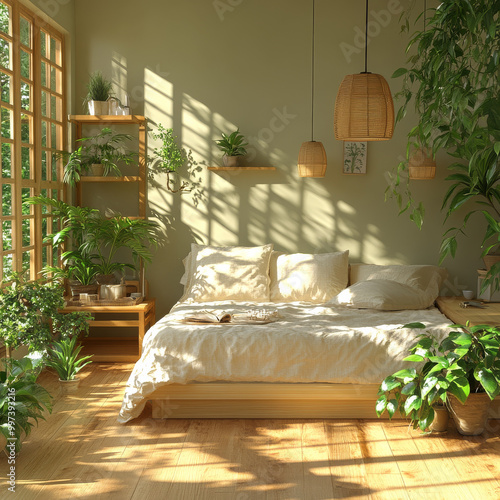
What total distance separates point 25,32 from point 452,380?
4062 mm

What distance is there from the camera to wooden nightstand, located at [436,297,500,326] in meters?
4.52

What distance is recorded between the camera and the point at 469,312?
4844 mm

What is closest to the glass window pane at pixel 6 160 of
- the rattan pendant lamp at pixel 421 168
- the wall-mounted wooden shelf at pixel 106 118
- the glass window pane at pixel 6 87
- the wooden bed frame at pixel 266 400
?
the glass window pane at pixel 6 87

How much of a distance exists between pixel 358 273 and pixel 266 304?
36.8 inches

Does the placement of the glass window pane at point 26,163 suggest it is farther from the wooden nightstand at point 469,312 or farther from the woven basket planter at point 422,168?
the wooden nightstand at point 469,312

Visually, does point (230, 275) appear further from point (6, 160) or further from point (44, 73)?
point (44, 73)

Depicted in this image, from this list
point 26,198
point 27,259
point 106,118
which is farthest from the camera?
point 106,118

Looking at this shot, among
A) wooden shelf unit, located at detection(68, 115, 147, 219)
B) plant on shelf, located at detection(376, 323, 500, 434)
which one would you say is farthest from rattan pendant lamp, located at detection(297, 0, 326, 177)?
plant on shelf, located at detection(376, 323, 500, 434)

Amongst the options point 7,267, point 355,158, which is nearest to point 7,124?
point 7,267

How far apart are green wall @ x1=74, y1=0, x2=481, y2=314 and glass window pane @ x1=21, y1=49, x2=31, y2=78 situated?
88 cm

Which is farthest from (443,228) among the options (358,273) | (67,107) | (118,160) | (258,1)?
(67,107)

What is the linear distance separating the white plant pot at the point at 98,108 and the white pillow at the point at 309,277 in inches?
81.6

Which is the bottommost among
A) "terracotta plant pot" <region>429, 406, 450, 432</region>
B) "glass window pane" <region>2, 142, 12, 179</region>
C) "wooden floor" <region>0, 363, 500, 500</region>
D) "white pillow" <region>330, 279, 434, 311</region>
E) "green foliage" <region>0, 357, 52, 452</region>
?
"wooden floor" <region>0, 363, 500, 500</region>

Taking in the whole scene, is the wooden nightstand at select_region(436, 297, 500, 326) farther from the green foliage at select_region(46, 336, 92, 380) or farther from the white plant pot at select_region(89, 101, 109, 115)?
the white plant pot at select_region(89, 101, 109, 115)
